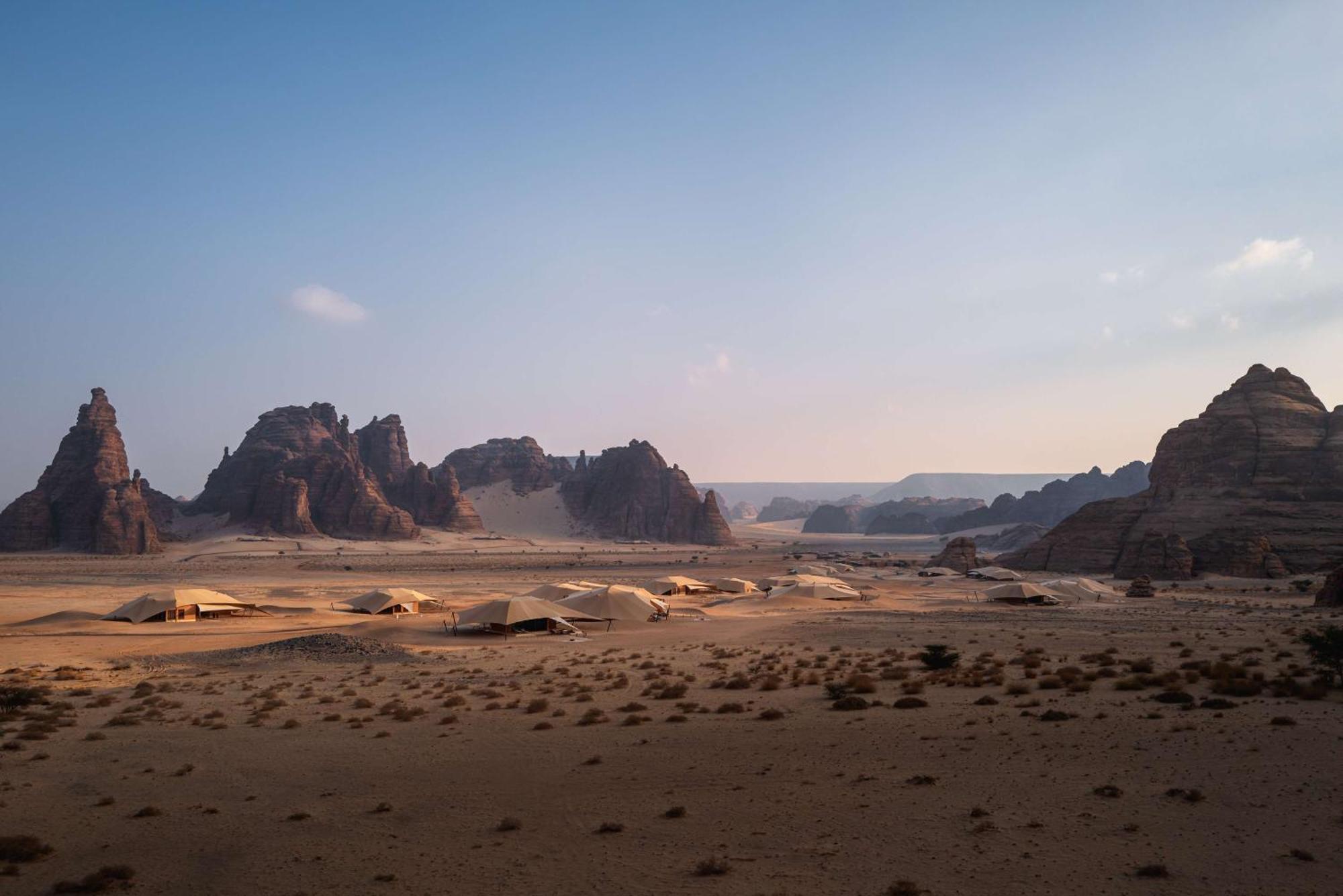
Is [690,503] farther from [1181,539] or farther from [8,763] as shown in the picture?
[8,763]

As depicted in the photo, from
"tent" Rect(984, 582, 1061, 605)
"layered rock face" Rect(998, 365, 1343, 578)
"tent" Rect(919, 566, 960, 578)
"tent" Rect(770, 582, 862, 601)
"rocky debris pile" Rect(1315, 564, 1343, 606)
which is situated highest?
"layered rock face" Rect(998, 365, 1343, 578)

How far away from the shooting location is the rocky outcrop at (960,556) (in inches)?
3046

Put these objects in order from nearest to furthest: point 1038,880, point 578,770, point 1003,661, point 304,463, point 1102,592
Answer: point 1038,880, point 578,770, point 1003,661, point 1102,592, point 304,463

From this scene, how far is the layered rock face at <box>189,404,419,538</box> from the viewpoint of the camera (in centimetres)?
12362

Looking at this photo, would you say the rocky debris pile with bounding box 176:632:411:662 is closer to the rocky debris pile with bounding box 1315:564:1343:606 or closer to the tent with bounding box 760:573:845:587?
the tent with bounding box 760:573:845:587

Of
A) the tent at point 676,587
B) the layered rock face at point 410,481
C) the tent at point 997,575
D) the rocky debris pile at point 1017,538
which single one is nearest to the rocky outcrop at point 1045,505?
the rocky debris pile at point 1017,538

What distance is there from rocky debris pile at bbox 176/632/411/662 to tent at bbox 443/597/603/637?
4909 millimetres

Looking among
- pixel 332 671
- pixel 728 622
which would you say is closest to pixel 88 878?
pixel 332 671

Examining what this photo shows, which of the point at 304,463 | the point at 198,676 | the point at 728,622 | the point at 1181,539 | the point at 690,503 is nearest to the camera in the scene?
the point at 198,676

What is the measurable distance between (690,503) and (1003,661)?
Result: 140 meters

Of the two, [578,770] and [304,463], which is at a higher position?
[304,463]

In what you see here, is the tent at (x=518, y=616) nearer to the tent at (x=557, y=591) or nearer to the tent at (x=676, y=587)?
the tent at (x=557, y=591)

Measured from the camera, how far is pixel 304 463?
438 ft

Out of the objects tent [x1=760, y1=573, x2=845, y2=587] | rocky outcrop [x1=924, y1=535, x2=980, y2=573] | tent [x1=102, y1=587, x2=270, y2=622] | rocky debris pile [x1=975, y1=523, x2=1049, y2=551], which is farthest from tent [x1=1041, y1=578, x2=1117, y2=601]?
rocky debris pile [x1=975, y1=523, x2=1049, y2=551]
